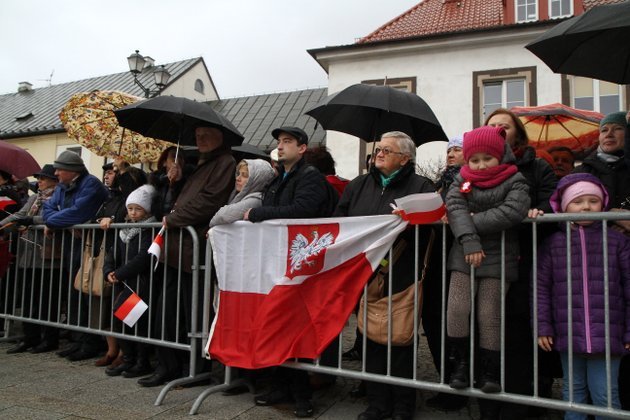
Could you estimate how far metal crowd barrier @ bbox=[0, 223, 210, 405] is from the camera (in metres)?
4.22

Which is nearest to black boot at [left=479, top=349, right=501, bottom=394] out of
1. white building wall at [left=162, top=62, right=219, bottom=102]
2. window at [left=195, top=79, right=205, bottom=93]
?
white building wall at [left=162, top=62, right=219, bottom=102]

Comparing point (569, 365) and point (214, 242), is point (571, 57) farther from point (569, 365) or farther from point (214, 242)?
point (214, 242)

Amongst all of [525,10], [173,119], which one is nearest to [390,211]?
[173,119]

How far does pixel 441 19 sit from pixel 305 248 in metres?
17.7

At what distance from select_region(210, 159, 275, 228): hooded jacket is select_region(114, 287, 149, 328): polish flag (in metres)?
1.00

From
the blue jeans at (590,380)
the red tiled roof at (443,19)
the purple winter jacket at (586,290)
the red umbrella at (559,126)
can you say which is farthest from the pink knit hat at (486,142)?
the red tiled roof at (443,19)

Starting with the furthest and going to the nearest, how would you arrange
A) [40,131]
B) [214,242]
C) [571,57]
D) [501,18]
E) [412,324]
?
[40,131]
[501,18]
[214,242]
[571,57]
[412,324]

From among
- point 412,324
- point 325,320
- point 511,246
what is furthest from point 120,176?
point 511,246

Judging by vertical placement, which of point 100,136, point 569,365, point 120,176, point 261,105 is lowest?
point 569,365

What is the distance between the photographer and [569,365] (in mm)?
2785

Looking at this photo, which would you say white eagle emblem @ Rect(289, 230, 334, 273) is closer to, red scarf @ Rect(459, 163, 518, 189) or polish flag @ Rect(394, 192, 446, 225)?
polish flag @ Rect(394, 192, 446, 225)

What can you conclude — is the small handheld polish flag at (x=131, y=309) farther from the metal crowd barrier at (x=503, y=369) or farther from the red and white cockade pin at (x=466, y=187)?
the red and white cockade pin at (x=466, y=187)

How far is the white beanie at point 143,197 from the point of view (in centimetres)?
474

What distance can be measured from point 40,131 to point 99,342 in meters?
24.5
